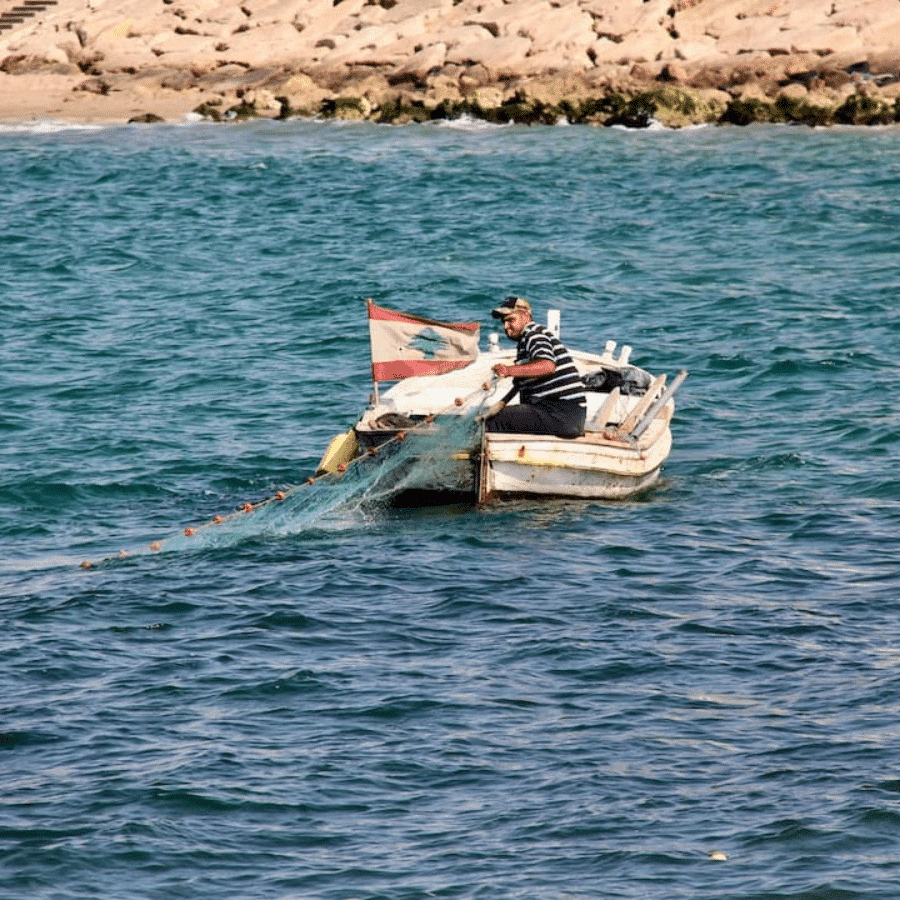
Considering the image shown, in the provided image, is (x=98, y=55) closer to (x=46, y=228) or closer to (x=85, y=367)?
(x=46, y=228)

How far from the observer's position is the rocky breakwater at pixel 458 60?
171ft

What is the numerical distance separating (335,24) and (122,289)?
3238cm

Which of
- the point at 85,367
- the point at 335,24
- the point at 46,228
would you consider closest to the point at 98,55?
the point at 335,24

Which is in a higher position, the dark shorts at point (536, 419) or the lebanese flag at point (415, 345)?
the lebanese flag at point (415, 345)

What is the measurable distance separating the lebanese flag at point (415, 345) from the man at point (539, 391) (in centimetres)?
171

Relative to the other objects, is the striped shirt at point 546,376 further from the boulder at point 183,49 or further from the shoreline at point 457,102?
the boulder at point 183,49

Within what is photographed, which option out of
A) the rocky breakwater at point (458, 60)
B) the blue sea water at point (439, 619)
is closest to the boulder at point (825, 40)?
the rocky breakwater at point (458, 60)

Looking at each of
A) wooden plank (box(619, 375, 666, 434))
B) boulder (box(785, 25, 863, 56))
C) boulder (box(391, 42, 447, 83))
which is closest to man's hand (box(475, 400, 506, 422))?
wooden plank (box(619, 375, 666, 434))

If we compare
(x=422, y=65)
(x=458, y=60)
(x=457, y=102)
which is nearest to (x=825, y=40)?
(x=457, y=102)

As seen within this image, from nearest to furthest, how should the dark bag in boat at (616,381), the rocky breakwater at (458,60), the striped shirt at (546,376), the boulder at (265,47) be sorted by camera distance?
1. the striped shirt at (546,376)
2. the dark bag in boat at (616,381)
3. the rocky breakwater at (458,60)
4. the boulder at (265,47)

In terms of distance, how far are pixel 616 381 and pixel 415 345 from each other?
2548 millimetres

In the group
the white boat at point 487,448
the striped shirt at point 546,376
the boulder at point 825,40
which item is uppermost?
the boulder at point 825,40

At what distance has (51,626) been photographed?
14898mm

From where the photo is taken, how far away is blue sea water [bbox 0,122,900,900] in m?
11.0
